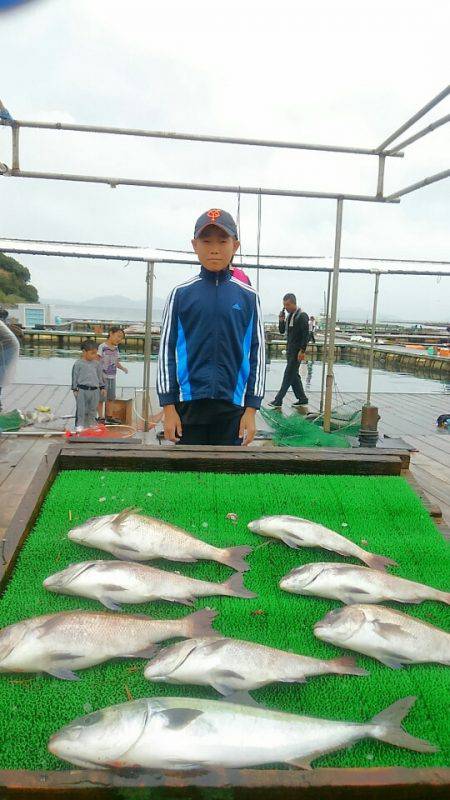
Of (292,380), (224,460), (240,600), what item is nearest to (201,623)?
(240,600)

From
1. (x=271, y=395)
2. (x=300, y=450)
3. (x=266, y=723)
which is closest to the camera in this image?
(x=266, y=723)

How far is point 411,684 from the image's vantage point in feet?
5.93

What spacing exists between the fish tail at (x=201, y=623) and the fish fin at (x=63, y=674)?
15.4 inches

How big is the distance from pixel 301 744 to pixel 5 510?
12.1ft

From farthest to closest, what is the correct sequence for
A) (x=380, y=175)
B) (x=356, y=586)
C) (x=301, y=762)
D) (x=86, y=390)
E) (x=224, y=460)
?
(x=86, y=390) → (x=380, y=175) → (x=224, y=460) → (x=356, y=586) → (x=301, y=762)

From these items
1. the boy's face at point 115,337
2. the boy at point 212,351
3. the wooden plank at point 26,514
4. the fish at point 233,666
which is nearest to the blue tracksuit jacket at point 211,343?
the boy at point 212,351

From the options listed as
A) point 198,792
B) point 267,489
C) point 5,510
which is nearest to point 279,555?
point 267,489

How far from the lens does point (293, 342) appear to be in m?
11.7

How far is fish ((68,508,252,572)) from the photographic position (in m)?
2.36

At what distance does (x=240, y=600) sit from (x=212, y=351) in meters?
1.72

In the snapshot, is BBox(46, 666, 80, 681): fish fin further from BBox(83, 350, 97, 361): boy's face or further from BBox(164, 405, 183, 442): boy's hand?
BBox(83, 350, 97, 361): boy's face

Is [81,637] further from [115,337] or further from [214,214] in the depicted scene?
[115,337]

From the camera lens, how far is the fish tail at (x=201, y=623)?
195 cm

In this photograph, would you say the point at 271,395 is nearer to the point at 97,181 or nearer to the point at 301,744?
the point at 97,181
